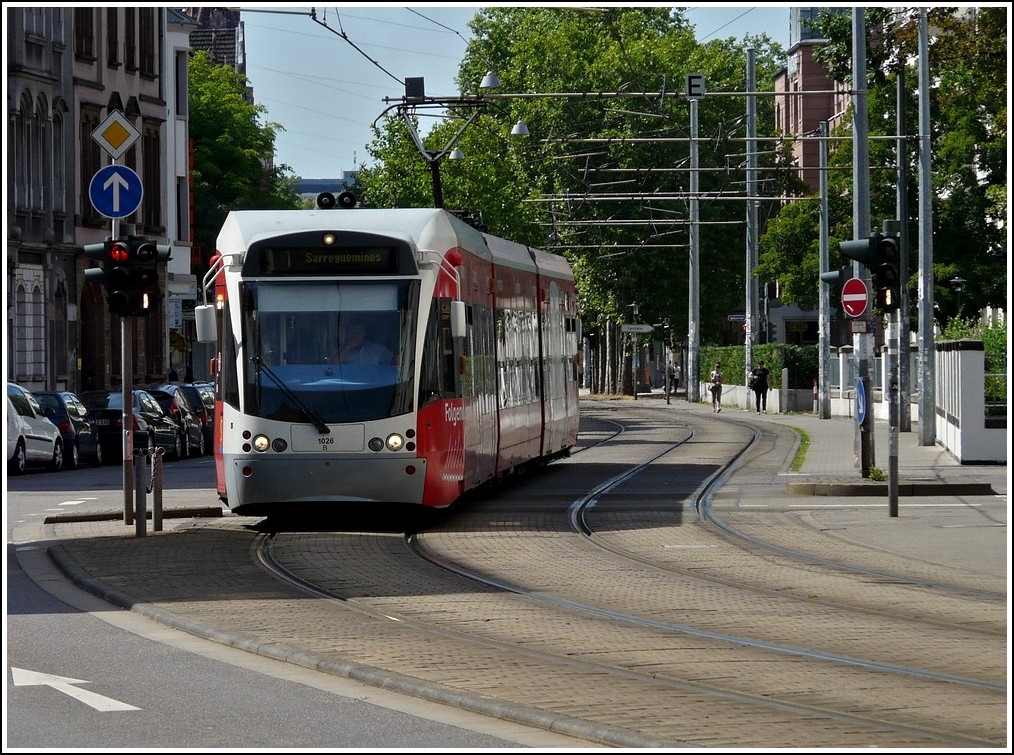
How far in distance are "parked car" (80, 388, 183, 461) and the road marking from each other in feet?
84.9

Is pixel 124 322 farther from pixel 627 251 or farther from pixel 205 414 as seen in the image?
pixel 627 251

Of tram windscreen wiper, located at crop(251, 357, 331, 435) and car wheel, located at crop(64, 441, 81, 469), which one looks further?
car wheel, located at crop(64, 441, 81, 469)

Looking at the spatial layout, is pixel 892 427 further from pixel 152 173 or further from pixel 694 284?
pixel 694 284

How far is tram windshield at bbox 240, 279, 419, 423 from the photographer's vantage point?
18.6 metres

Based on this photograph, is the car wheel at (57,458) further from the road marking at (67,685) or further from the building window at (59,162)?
the road marking at (67,685)

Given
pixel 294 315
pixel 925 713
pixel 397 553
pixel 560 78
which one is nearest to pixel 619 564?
pixel 397 553

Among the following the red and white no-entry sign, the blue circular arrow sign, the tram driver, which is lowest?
the tram driver

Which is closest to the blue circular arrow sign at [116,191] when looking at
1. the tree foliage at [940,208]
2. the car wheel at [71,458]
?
the car wheel at [71,458]

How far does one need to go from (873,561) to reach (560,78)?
65.1 metres

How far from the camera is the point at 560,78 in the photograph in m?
80.5

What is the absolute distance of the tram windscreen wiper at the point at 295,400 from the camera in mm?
18484

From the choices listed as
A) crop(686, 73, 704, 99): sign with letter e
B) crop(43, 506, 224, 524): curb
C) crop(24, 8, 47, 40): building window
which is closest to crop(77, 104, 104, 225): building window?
crop(24, 8, 47, 40): building window

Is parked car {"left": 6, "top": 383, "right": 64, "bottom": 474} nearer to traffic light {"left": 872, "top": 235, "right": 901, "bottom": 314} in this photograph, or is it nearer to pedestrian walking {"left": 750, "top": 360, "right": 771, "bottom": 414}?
traffic light {"left": 872, "top": 235, "right": 901, "bottom": 314}

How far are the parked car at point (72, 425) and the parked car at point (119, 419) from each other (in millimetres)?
367
